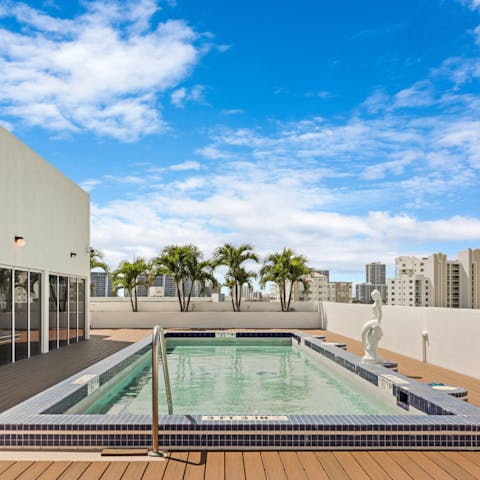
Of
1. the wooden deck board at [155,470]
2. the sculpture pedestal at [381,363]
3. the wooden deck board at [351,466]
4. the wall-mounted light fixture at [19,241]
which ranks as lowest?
the sculpture pedestal at [381,363]

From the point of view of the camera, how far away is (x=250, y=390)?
757 centimetres

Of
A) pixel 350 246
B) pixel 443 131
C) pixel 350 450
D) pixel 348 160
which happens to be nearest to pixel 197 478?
pixel 350 450

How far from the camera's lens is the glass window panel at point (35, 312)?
385 inches

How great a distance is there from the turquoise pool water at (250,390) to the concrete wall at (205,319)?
19.6ft

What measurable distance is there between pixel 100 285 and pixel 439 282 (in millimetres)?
39927

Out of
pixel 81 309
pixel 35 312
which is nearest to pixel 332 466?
pixel 35 312

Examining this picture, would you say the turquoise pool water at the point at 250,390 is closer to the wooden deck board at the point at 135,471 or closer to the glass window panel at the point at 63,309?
the wooden deck board at the point at 135,471

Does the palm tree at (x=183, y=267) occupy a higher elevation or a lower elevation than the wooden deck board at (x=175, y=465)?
higher

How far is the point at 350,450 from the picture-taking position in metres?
3.98

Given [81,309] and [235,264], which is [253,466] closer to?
[81,309]

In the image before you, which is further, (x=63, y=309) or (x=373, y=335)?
(x=63, y=309)

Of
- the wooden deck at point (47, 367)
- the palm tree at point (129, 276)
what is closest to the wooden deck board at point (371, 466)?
the wooden deck at point (47, 367)

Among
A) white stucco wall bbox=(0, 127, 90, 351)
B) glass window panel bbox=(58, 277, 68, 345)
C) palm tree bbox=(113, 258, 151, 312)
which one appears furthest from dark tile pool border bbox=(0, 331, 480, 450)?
palm tree bbox=(113, 258, 151, 312)

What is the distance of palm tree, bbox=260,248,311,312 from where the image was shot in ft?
61.7
